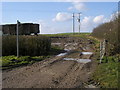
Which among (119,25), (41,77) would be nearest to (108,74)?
(41,77)

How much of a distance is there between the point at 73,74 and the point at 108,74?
161cm

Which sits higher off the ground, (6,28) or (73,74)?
(6,28)

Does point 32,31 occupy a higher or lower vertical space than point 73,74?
higher

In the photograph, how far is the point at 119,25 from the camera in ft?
49.7

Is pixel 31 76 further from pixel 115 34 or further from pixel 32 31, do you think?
pixel 32 31

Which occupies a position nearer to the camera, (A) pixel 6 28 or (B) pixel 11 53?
(B) pixel 11 53

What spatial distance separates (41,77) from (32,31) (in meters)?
24.1

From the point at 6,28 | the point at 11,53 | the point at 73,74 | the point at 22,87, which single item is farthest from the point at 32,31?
the point at 22,87

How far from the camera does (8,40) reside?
18125mm

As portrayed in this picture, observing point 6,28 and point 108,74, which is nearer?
point 108,74

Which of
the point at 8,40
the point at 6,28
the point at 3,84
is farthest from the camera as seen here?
the point at 6,28

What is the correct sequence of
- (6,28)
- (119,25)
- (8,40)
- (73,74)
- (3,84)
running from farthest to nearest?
(6,28), (8,40), (119,25), (73,74), (3,84)

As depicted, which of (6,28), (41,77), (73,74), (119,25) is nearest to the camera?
(41,77)

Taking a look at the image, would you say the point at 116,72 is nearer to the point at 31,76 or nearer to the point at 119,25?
the point at 31,76
